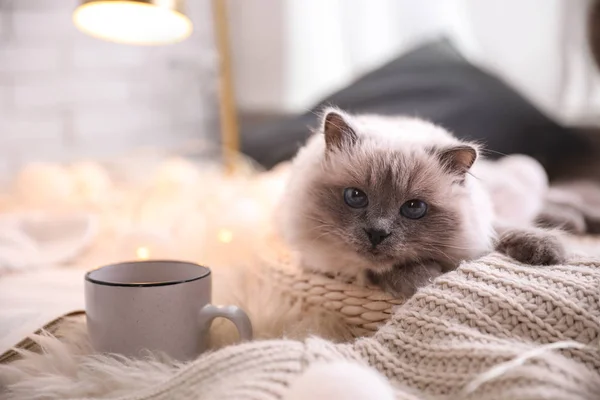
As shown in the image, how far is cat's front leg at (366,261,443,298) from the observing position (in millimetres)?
840

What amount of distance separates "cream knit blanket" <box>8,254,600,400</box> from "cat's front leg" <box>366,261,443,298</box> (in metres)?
0.07

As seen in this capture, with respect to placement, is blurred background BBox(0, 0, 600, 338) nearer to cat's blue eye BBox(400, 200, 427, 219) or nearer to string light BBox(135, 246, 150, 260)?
string light BBox(135, 246, 150, 260)

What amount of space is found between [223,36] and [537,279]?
6.15 feet

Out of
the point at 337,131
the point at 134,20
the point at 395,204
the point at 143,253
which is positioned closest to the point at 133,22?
the point at 134,20

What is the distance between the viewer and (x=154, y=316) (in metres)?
0.77

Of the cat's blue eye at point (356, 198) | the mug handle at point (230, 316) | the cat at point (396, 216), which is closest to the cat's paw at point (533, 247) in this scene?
the cat at point (396, 216)

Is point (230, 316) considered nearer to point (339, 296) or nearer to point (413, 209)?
point (339, 296)

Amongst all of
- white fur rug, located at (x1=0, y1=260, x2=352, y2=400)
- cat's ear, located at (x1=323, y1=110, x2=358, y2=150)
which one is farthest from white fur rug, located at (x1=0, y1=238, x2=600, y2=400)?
cat's ear, located at (x1=323, y1=110, x2=358, y2=150)

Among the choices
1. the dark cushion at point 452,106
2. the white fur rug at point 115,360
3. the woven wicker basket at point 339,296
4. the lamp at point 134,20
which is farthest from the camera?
the dark cushion at point 452,106

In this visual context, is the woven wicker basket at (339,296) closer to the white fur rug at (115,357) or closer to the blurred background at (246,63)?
the white fur rug at (115,357)

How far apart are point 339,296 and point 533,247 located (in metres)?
0.29

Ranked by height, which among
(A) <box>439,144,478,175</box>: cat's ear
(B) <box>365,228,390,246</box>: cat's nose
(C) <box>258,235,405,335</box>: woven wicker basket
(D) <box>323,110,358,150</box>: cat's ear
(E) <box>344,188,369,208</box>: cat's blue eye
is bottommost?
(C) <box>258,235,405,335</box>: woven wicker basket

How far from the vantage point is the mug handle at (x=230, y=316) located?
0.81 meters

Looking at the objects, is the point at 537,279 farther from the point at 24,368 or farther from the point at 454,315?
the point at 24,368
